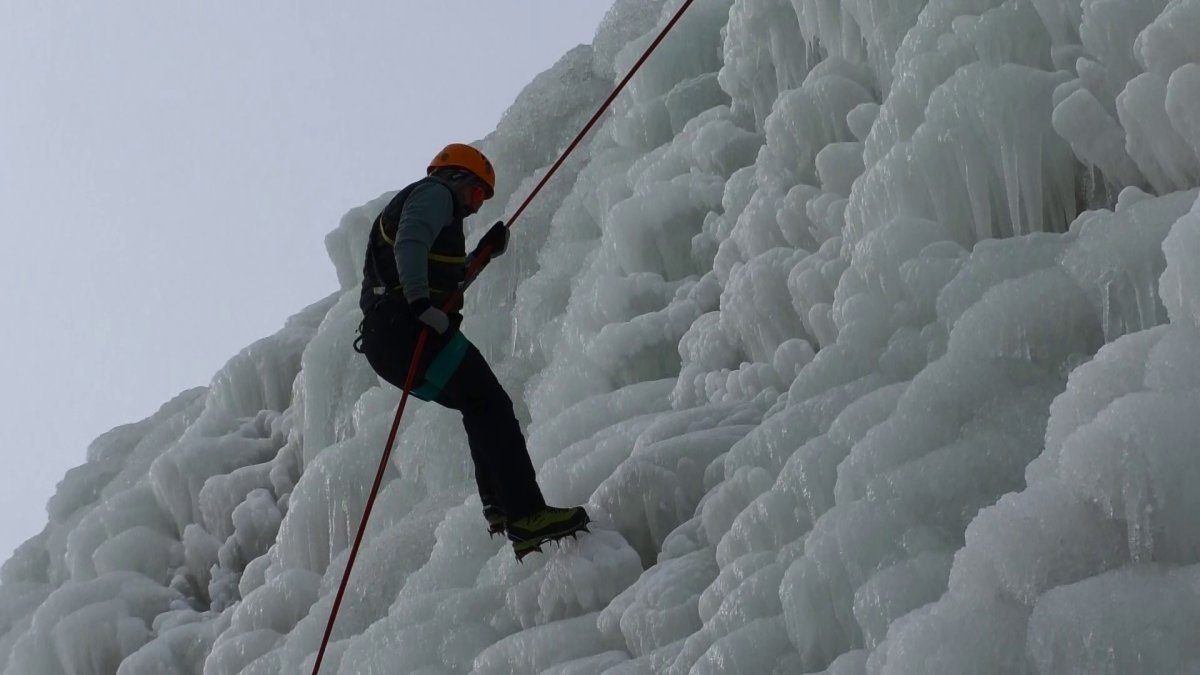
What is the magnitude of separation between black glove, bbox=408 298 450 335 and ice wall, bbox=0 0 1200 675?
938mm

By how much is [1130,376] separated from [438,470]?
489 cm

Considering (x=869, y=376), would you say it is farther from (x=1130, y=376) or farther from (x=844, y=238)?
(x=1130, y=376)

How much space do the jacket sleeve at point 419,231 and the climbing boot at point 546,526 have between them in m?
0.93

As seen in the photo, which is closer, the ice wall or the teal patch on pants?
the ice wall

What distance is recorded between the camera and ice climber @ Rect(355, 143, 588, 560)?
5.43 m

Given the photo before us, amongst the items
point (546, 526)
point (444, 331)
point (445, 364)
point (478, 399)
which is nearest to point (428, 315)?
point (444, 331)

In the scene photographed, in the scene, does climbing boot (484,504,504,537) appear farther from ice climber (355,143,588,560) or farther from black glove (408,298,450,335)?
black glove (408,298,450,335)

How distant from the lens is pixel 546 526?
545 centimetres

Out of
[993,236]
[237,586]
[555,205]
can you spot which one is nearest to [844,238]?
[993,236]

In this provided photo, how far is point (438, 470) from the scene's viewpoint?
7.94 m

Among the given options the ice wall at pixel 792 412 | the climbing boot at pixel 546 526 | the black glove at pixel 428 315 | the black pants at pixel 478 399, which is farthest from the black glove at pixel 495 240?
the climbing boot at pixel 546 526

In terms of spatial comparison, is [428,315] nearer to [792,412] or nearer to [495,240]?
[495,240]

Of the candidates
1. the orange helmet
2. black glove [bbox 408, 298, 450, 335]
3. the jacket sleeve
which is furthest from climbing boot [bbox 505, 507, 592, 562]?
the orange helmet

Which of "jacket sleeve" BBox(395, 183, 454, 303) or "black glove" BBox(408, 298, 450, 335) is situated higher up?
"jacket sleeve" BBox(395, 183, 454, 303)
